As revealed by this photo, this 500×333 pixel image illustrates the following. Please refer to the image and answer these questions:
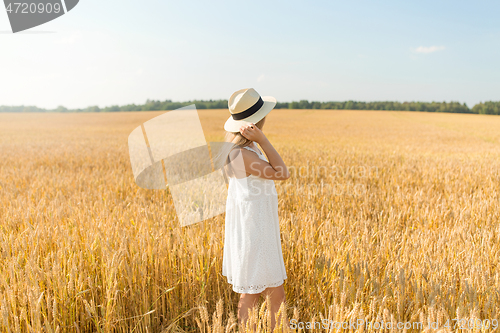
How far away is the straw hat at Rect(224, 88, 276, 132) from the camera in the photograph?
1821 millimetres

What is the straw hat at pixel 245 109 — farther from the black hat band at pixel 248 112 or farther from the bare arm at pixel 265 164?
the bare arm at pixel 265 164

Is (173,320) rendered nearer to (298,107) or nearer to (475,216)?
(475,216)

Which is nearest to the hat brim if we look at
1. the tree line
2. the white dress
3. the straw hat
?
the straw hat

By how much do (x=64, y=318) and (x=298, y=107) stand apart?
6587 centimetres

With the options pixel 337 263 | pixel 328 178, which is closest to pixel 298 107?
pixel 328 178

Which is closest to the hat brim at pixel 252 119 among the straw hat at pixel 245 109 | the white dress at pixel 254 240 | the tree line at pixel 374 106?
the straw hat at pixel 245 109

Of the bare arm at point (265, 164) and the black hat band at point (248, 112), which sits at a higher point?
the black hat band at point (248, 112)

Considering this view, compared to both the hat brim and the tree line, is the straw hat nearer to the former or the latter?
the hat brim

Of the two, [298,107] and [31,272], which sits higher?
[298,107]

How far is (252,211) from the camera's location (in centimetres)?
176

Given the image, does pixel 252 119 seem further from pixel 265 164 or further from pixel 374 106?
pixel 374 106

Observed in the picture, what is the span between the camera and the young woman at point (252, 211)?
5.79ft

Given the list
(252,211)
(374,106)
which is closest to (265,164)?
(252,211)

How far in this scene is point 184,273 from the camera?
7.04 feet
